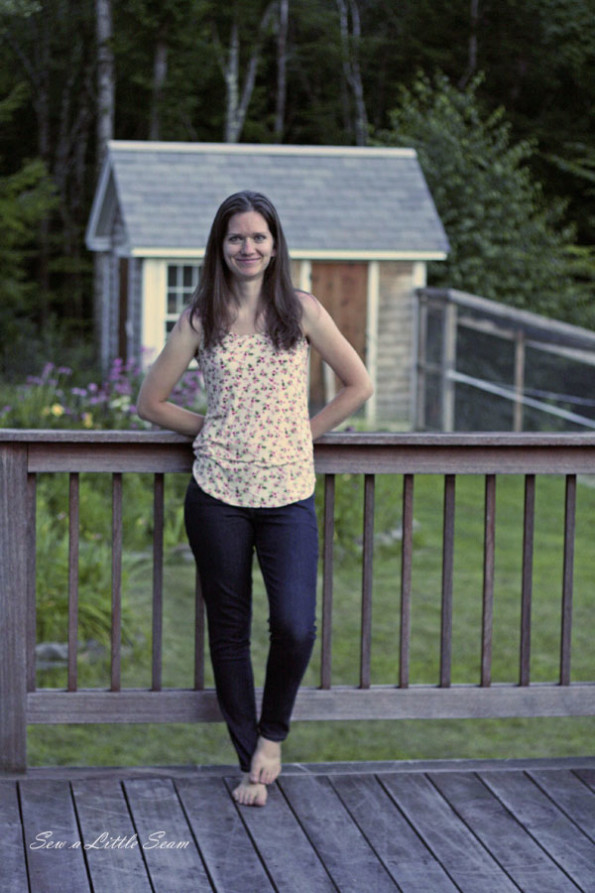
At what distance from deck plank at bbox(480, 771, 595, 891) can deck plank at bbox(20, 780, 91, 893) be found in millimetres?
1045

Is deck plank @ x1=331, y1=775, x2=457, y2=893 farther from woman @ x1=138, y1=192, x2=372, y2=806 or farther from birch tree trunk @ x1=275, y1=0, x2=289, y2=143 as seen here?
birch tree trunk @ x1=275, y1=0, x2=289, y2=143

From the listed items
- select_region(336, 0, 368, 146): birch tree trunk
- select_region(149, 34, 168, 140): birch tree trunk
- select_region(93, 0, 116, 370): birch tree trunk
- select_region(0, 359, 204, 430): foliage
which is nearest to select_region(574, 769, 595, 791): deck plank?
select_region(0, 359, 204, 430): foliage

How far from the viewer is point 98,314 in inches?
739

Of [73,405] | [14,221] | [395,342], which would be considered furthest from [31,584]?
[14,221]

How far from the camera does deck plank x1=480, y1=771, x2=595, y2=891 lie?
294cm

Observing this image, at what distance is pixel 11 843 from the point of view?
3.00 meters

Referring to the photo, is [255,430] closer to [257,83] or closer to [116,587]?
[116,587]

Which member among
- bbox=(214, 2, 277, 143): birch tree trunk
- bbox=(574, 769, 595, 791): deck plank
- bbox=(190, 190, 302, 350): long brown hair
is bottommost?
bbox=(574, 769, 595, 791): deck plank

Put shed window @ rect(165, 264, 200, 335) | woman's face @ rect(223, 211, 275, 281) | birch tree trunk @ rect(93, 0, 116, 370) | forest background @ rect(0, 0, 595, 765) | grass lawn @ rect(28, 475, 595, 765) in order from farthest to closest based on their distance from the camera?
1. birch tree trunk @ rect(93, 0, 116, 370)
2. forest background @ rect(0, 0, 595, 765)
3. shed window @ rect(165, 264, 200, 335)
4. grass lawn @ rect(28, 475, 595, 765)
5. woman's face @ rect(223, 211, 275, 281)

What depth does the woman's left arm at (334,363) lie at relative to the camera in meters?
3.26

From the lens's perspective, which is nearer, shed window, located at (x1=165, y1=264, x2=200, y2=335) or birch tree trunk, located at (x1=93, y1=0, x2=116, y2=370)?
shed window, located at (x1=165, y1=264, x2=200, y2=335)

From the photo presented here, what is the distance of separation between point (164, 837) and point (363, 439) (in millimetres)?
1126

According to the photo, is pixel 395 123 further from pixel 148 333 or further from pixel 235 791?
pixel 235 791

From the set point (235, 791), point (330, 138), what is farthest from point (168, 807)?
point (330, 138)
